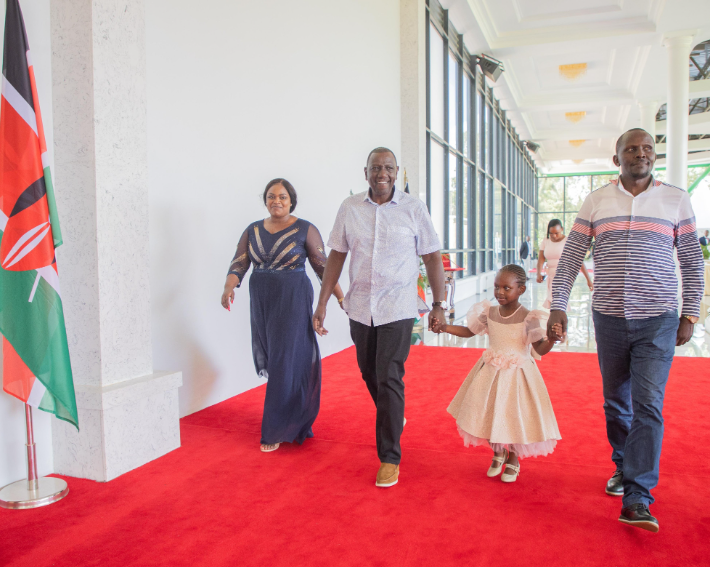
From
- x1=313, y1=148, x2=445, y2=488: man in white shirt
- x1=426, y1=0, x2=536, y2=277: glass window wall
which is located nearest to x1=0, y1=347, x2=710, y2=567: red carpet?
x1=313, y1=148, x2=445, y2=488: man in white shirt

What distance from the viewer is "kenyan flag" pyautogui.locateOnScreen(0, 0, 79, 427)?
2.50 meters

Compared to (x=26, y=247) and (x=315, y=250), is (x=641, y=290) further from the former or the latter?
(x=26, y=247)

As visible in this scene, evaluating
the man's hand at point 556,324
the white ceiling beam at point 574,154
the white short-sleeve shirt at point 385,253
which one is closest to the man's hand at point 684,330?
the man's hand at point 556,324

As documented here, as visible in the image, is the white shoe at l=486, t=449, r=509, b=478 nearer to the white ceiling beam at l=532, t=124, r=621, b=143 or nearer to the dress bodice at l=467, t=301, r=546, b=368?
the dress bodice at l=467, t=301, r=546, b=368

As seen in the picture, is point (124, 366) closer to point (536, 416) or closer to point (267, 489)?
point (267, 489)

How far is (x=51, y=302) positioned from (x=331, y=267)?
1336mm

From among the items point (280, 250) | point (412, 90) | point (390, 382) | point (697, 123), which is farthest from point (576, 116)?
point (390, 382)

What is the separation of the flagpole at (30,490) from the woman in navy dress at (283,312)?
1078 millimetres

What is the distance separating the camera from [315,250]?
3.61 m

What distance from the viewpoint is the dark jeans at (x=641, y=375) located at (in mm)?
2273

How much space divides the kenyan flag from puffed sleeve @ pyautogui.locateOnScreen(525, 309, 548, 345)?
2.12 metres

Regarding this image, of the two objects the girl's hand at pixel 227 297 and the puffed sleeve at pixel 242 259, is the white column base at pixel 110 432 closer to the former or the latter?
the girl's hand at pixel 227 297

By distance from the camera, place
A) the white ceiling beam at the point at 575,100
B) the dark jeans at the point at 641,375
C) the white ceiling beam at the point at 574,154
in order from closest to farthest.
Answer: the dark jeans at the point at 641,375
the white ceiling beam at the point at 575,100
the white ceiling beam at the point at 574,154

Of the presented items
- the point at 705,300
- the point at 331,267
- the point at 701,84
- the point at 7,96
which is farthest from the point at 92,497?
the point at 701,84
